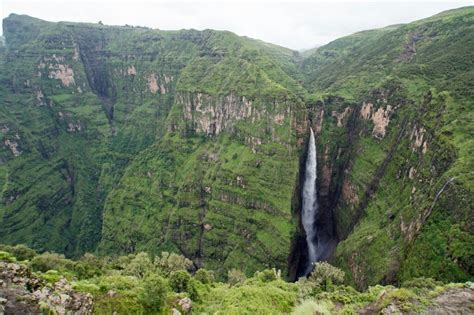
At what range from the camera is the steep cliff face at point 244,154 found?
55.4 meters

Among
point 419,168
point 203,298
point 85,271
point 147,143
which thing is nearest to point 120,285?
point 203,298

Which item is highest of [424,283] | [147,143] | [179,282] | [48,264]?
[424,283]

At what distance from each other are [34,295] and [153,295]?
8.10m

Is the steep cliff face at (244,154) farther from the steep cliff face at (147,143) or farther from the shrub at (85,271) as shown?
the shrub at (85,271)

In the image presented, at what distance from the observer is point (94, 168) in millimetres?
127875

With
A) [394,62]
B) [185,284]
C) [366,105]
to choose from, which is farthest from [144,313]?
[394,62]

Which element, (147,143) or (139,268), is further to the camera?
(147,143)

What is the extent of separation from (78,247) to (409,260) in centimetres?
9134

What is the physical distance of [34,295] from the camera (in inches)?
764

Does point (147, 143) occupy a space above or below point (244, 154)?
below

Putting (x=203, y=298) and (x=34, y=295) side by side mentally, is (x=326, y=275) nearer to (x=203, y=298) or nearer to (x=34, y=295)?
(x=203, y=298)

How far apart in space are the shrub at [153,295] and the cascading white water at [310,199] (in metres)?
55.9

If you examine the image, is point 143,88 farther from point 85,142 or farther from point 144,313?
point 144,313

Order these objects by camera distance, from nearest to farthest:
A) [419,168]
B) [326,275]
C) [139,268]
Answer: [139,268] < [326,275] < [419,168]
